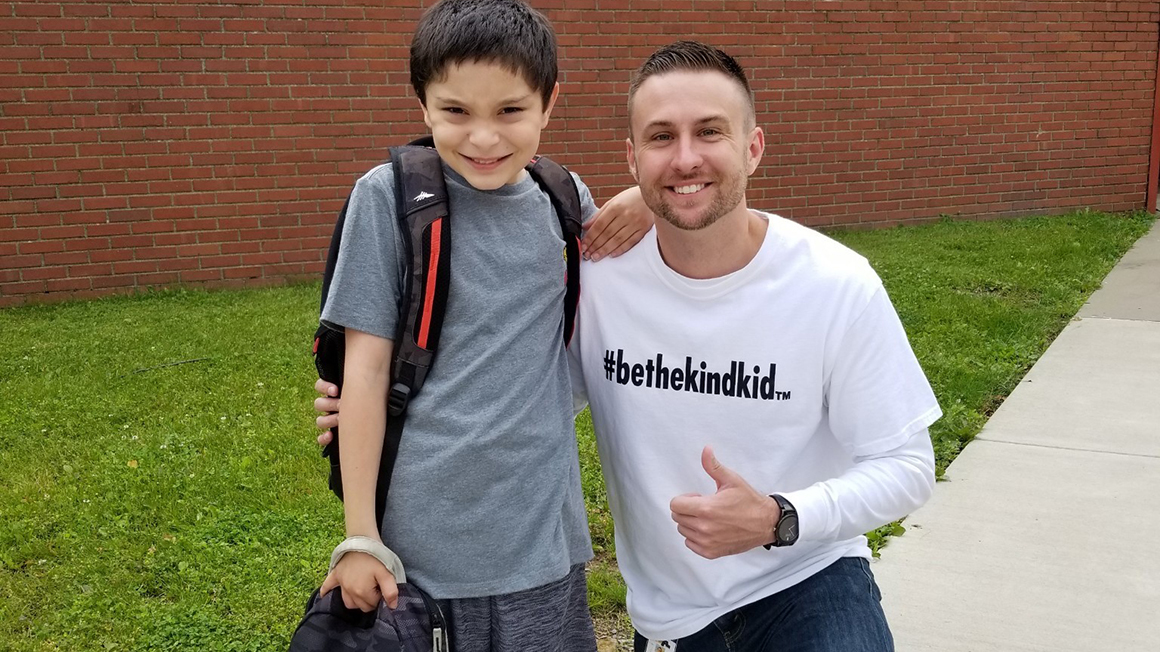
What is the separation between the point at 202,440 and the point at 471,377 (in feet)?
9.85

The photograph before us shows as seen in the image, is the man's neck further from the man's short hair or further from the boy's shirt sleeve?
the boy's shirt sleeve

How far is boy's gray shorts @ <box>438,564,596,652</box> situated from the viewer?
6.94 feet

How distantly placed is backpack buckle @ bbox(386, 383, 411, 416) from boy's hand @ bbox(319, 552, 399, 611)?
0.90 ft

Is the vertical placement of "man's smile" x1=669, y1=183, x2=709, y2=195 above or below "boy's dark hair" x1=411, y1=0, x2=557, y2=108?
below

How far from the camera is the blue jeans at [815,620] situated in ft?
7.23

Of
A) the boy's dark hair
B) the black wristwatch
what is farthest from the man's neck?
the black wristwatch

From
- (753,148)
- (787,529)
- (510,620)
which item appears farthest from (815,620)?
(753,148)

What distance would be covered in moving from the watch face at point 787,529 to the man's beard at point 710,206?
646 mm

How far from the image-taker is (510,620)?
212cm

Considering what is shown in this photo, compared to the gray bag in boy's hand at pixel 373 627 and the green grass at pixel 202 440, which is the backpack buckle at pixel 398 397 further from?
the green grass at pixel 202 440

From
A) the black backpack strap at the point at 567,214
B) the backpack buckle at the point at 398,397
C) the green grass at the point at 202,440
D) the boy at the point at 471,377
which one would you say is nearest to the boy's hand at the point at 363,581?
the boy at the point at 471,377

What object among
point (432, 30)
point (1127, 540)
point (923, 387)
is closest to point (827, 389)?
point (923, 387)

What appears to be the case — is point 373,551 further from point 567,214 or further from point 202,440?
point 202,440

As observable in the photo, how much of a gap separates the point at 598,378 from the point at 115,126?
6313 mm
